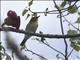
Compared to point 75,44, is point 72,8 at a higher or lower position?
higher

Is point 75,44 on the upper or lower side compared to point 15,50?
lower

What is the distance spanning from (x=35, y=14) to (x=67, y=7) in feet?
0.58

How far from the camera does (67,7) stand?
3.47 feet

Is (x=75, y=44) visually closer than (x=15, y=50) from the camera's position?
No

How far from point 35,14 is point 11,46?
2.99 feet

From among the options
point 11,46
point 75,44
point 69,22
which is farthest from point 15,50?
point 69,22

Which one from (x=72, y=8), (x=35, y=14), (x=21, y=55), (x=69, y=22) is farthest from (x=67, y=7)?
(x=21, y=55)

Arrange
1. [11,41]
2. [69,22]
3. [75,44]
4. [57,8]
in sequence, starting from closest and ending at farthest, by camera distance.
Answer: [11,41] < [75,44] < [57,8] < [69,22]

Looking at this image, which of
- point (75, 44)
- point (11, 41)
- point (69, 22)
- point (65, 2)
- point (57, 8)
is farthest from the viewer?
point (69, 22)

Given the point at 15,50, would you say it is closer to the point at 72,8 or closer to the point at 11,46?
the point at 11,46

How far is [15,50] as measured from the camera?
0.61ft

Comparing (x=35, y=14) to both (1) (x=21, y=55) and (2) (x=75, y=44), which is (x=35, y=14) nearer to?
(2) (x=75, y=44)

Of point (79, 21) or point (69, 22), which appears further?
point (69, 22)

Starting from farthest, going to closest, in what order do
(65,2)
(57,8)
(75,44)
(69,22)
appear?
(69,22) → (57,8) → (75,44) → (65,2)
